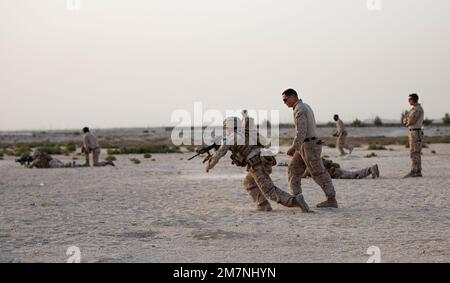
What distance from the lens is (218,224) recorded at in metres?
10.0

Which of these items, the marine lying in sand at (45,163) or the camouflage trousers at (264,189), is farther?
the marine lying in sand at (45,163)

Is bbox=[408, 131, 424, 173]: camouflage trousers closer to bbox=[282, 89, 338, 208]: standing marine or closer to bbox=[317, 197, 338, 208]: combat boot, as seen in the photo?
bbox=[317, 197, 338, 208]: combat boot

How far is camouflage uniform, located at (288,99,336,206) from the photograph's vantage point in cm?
1080

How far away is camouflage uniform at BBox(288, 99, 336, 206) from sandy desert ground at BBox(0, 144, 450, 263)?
584 mm

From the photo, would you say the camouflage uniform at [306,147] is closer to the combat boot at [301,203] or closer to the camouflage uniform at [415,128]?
the combat boot at [301,203]

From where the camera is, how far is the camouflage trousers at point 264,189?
10.9 m

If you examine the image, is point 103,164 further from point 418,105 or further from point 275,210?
point 275,210

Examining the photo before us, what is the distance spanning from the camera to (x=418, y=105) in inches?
656

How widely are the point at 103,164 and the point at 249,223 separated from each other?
1788 centimetres

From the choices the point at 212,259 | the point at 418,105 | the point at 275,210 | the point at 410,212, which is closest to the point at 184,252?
the point at 212,259

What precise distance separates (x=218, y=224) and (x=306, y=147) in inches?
82.7

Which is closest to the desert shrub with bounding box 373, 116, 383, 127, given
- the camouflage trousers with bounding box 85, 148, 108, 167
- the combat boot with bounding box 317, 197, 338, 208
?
the camouflage trousers with bounding box 85, 148, 108, 167

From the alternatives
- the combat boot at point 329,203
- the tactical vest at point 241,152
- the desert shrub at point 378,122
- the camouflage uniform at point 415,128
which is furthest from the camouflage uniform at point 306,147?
the desert shrub at point 378,122

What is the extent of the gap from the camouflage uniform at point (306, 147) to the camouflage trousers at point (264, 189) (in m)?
0.21
